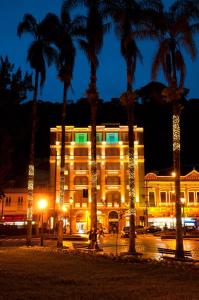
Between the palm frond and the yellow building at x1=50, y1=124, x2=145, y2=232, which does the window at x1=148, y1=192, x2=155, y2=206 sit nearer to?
the yellow building at x1=50, y1=124, x2=145, y2=232

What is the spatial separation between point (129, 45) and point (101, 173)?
180 ft

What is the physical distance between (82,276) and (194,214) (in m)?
66.4

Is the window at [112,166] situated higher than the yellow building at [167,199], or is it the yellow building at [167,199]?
the window at [112,166]

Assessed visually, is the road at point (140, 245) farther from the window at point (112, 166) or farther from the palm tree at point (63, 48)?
the window at point (112, 166)

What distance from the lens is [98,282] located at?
43.2ft

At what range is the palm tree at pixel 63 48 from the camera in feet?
105

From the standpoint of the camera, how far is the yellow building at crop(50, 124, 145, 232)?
7744cm

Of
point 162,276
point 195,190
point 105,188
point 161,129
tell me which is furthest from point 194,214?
point 162,276

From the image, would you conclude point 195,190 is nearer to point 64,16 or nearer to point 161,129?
point 161,129

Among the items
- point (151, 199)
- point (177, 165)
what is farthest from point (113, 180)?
point (177, 165)

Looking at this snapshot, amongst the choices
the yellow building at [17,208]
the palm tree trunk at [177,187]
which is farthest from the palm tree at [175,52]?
the yellow building at [17,208]

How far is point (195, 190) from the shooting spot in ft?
261

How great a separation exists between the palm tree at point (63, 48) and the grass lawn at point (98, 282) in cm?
1495

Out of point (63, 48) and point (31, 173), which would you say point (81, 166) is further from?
point (63, 48)
